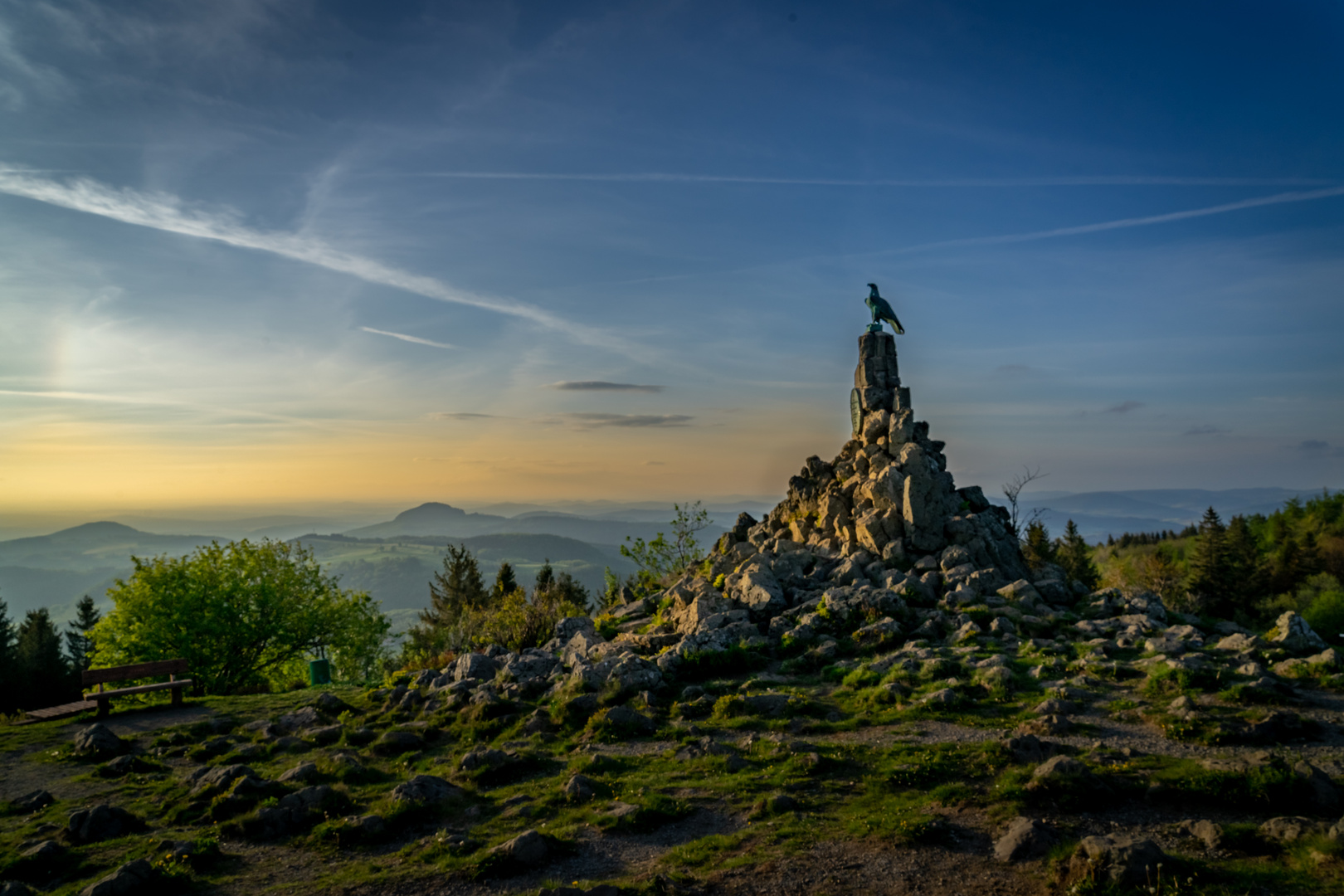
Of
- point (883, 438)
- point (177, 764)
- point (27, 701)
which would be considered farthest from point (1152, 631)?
point (27, 701)

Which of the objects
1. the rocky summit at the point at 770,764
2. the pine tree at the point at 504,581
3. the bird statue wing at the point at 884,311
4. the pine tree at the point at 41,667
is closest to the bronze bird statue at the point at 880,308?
the bird statue wing at the point at 884,311

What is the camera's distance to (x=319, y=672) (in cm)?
3506

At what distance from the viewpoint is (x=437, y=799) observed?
15.2m

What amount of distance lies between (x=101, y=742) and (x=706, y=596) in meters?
20.4

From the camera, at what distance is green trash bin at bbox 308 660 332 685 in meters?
34.6

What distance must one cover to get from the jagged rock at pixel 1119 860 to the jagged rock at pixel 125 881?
46.2 feet

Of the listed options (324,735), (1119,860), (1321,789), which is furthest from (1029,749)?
(324,735)

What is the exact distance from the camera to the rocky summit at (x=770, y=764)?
37.2 ft

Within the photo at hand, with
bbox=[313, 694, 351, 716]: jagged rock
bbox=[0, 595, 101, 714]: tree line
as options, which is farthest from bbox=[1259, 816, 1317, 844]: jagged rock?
bbox=[0, 595, 101, 714]: tree line

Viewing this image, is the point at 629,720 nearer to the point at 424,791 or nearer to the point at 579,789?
the point at 579,789

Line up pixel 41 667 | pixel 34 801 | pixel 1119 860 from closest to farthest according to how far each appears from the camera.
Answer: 1. pixel 1119 860
2. pixel 34 801
3. pixel 41 667

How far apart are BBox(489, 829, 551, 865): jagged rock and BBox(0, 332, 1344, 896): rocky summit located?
71 mm

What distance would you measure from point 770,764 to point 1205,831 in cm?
782

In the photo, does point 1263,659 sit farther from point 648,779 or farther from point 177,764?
point 177,764
